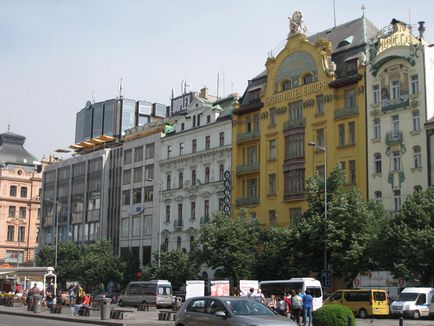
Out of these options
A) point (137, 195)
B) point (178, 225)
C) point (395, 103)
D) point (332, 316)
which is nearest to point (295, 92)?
point (395, 103)

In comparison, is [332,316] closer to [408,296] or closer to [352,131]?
[408,296]

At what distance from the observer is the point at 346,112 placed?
190 feet

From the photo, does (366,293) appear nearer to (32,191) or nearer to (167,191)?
(167,191)

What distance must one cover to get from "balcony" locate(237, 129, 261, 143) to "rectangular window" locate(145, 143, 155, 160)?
16653mm

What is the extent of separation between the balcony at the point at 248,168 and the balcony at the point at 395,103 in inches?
609

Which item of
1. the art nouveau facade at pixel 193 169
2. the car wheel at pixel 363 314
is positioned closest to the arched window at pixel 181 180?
the art nouveau facade at pixel 193 169

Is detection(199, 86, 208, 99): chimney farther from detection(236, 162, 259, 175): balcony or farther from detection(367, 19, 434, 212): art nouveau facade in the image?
detection(367, 19, 434, 212): art nouveau facade

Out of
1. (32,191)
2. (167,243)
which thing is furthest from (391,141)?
(32,191)

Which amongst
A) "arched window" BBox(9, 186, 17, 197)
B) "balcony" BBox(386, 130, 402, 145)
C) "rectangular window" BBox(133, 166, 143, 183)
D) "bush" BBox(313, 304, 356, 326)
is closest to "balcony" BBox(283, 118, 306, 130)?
"balcony" BBox(386, 130, 402, 145)

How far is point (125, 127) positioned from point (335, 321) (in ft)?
298

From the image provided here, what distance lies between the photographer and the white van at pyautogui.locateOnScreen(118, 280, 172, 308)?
57031mm

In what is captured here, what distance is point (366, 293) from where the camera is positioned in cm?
4294

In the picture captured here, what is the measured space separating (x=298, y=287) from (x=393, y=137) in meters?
16.1

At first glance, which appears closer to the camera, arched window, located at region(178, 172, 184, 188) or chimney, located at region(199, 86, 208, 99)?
arched window, located at region(178, 172, 184, 188)
